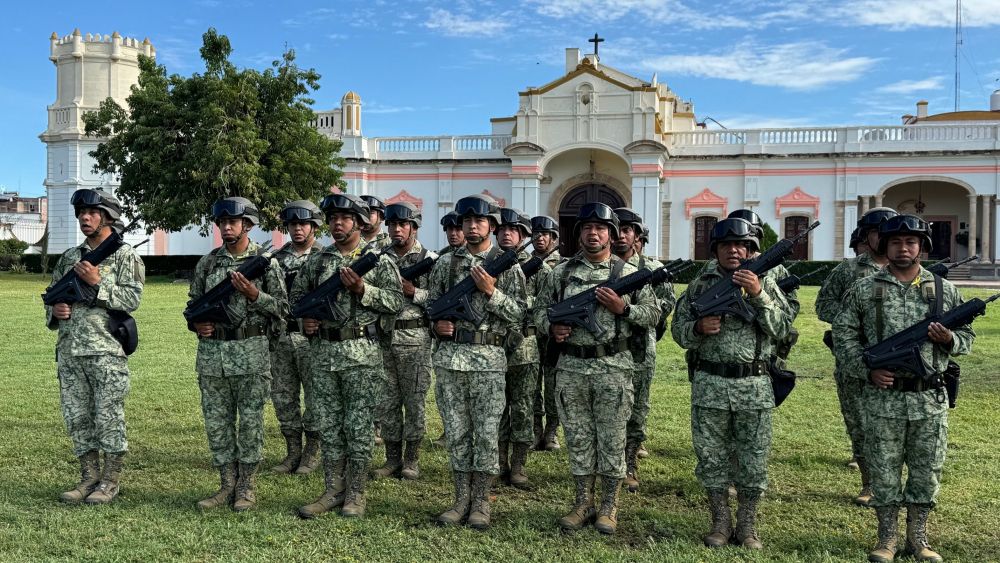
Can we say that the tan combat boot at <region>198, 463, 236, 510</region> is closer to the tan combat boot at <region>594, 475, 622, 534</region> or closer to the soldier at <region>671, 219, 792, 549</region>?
the tan combat boot at <region>594, 475, 622, 534</region>

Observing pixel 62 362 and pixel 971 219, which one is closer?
pixel 62 362

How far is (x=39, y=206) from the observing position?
250ft

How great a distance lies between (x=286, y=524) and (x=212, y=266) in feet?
6.23

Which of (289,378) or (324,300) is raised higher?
(324,300)

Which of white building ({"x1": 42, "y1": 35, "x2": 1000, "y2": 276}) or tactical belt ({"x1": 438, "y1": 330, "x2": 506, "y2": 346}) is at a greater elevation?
white building ({"x1": 42, "y1": 35, "x2": 1000, "y2": 276})

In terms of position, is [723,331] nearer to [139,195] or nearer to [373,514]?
[373,514]

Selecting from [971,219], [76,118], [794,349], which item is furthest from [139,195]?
[971,219]

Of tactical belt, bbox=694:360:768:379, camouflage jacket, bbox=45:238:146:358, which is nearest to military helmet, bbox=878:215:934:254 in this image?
tactical belt, bbox=694:360:768:379

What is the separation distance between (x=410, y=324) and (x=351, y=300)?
3.58 ft

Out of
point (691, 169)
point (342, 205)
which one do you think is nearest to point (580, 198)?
point (691, 169)

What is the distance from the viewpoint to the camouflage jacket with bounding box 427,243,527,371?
5.22 metres

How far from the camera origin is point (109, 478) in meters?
5.56

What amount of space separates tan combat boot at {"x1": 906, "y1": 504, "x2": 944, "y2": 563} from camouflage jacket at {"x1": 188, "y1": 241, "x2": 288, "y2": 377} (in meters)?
4.17

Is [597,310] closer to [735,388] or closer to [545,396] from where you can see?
[735,388]
